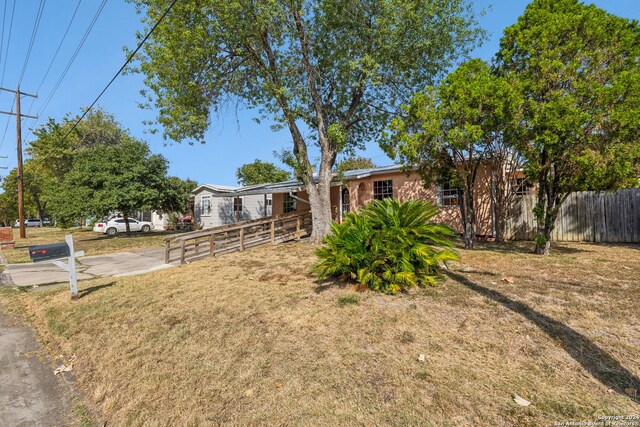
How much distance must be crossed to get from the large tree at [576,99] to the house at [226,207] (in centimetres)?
1542

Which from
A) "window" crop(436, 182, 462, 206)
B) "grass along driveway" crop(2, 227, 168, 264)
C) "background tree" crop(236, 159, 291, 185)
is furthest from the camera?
"background tree" crop(236, 159, 291, 185)

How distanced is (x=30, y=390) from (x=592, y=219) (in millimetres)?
14966

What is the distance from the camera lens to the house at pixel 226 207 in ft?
70.6

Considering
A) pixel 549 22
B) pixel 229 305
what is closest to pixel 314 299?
pixel 229 305

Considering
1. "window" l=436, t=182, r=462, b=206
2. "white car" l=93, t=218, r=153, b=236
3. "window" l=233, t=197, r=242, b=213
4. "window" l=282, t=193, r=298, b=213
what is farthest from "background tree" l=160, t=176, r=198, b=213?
"window" l=436, t=182, r=462, b=206

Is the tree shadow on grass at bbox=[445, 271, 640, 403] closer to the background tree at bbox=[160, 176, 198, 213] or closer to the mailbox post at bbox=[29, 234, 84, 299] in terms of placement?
the mailbox post at bbox=[29, 234, 84, 299]

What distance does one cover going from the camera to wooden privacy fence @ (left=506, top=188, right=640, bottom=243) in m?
10.4

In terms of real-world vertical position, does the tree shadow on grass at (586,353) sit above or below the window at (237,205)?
below

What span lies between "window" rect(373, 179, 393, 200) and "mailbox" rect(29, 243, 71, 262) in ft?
37.9

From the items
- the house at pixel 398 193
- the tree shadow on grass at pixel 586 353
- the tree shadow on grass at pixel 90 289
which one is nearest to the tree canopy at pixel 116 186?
the house at pixel 398 193

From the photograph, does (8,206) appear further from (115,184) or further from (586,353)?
(586,353)

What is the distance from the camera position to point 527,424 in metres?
2.20

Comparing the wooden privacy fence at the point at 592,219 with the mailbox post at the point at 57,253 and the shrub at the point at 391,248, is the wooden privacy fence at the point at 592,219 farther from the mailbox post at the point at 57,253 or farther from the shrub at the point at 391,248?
the mailbox post at the point at 57,253

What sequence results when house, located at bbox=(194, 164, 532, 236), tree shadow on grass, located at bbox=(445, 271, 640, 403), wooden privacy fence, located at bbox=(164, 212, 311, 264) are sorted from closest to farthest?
tree shadow on grass, located at bbox=(445, 271, 640, 403), wooden privacy fence, located at bbox=(164, 212, 311, 264), house, located at bbox=(194, 164, 532, 236)
